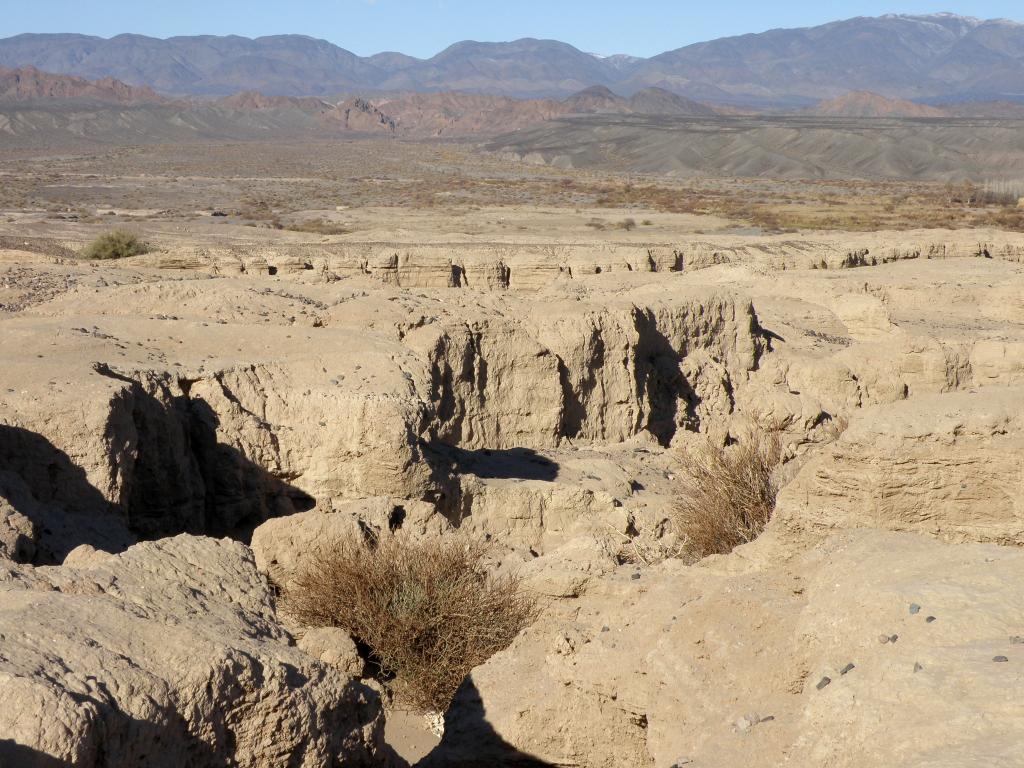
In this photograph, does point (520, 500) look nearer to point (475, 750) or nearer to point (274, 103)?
point (475, 750)

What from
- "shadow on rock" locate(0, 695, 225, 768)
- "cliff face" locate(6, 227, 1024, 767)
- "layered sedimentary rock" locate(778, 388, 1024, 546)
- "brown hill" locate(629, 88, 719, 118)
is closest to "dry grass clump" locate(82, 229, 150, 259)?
"cliff face" locate(6, 227, 1024, 767)

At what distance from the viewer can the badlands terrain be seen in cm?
492

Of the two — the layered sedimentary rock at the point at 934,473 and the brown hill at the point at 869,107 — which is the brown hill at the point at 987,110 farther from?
the layered sedimentary rock at the point at 934,473

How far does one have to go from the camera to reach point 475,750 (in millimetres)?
6484

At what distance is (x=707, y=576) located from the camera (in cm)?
714

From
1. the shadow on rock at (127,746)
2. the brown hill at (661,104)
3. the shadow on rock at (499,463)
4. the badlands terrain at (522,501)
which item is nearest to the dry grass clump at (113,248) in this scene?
the badlands terrain at (522,501)

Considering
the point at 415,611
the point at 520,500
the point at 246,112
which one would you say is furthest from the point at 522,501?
the point at 246,112

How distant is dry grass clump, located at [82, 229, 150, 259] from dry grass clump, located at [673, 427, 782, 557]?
17215mm

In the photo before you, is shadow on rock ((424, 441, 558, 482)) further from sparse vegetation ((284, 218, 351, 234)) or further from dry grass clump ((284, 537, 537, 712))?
sparse vegetation ((284, 218, 351, 234))

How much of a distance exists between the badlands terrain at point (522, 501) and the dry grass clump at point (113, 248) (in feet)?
3.41

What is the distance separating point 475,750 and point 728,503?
4.48m

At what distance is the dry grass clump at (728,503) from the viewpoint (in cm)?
1020

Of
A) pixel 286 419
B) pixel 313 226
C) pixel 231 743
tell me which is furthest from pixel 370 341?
pixel 313 226

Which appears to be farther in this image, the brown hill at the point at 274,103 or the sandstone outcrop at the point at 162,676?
the brown hill at the point at 274,103
